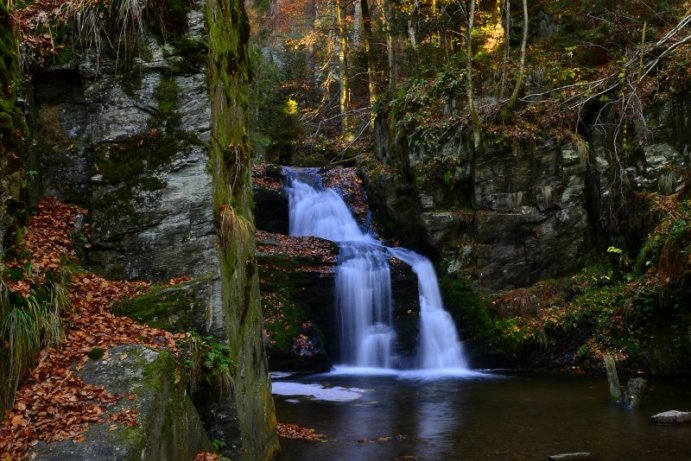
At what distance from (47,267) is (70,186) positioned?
65.4 inches

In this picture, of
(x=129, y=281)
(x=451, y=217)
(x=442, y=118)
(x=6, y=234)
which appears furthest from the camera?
(x=442, y=118)

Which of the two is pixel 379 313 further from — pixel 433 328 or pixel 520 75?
pixel 520 75

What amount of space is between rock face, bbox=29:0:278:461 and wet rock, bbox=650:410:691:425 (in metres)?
5.42

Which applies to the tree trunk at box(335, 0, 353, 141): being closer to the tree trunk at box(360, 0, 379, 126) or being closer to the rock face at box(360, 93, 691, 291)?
the tree trunk at box(360, 0, 379, 126)

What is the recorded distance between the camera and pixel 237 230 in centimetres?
652

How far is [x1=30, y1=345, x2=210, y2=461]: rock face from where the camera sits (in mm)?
3836

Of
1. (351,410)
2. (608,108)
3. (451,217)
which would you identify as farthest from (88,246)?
(608,108)

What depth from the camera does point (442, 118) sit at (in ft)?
52.3

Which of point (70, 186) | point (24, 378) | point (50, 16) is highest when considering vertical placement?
point (50, 16)

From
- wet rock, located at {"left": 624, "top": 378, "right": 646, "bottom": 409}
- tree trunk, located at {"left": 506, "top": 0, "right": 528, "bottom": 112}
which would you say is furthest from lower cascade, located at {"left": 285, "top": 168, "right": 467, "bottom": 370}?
wet rock, located at {"left": 624, "top": 378, "right": 646, "bottom": 409}

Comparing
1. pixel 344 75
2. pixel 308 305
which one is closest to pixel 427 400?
pixel 308 305

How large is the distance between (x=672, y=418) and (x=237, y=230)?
21.3 ft

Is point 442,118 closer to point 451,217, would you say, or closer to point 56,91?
point 451,217

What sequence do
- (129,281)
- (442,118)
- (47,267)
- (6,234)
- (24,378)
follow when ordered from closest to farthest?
(24,378) < (6,234) < (47,267) < (129,281) < (442,118)
